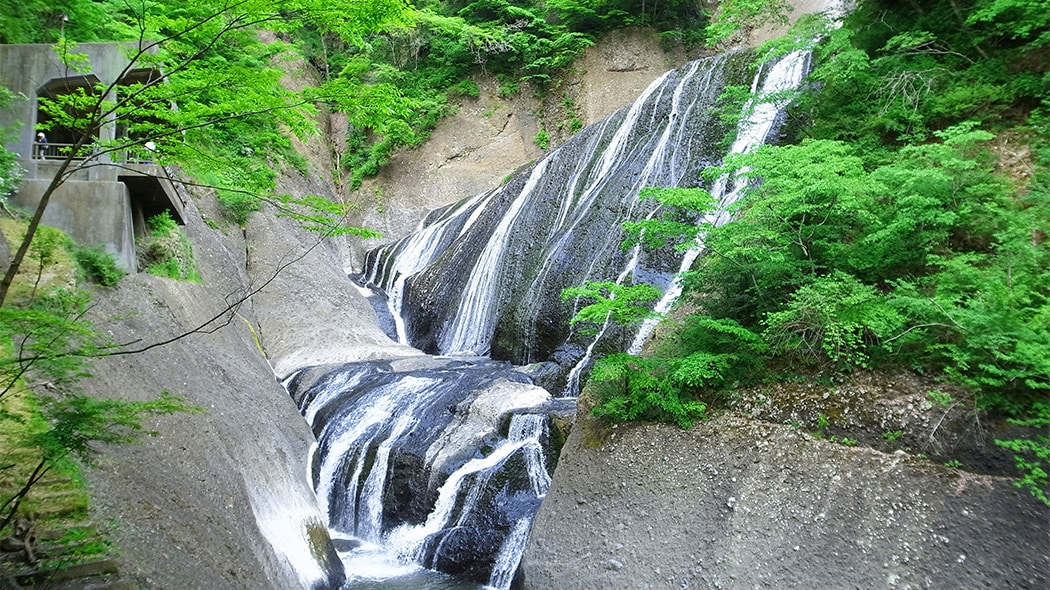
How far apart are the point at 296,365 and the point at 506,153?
13469 millimetres

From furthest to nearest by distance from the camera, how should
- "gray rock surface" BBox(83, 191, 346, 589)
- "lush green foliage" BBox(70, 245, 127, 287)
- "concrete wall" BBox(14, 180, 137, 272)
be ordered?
"concrete wall" BBox(14, 180, 137, 272) → "lush green foliage" BBox(70, 245, 127, 287) → "gray rock surface" BBox(83, 191, 346, 589)

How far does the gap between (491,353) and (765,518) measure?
31.4 feet

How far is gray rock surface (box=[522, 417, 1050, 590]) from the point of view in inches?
194

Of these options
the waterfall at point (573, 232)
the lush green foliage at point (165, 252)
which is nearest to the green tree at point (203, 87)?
the lush green foliage at point (165, 252)

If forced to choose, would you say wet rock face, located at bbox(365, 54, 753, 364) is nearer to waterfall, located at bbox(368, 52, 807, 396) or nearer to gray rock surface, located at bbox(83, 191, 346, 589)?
waterfall, located at bbox(368, 52, 807, 396)

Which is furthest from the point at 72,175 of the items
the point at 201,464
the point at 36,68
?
the point at 201,464

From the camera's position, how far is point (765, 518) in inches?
229

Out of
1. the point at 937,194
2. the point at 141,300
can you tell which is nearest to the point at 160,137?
the point at 141,300

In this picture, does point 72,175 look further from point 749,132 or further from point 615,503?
point 749,132

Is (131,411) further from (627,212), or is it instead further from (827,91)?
(627,212)

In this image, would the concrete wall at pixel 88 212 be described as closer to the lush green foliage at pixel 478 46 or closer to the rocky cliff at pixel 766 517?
the rocky cliff at pixel 766 517

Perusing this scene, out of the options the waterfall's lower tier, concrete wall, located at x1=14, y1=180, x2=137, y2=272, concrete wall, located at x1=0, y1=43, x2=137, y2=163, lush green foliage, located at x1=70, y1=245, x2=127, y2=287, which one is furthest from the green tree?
the waterfall's lower tier

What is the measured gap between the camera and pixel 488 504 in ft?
28.9

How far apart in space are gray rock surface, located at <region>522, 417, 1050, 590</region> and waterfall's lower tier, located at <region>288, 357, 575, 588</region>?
5.50 ft
